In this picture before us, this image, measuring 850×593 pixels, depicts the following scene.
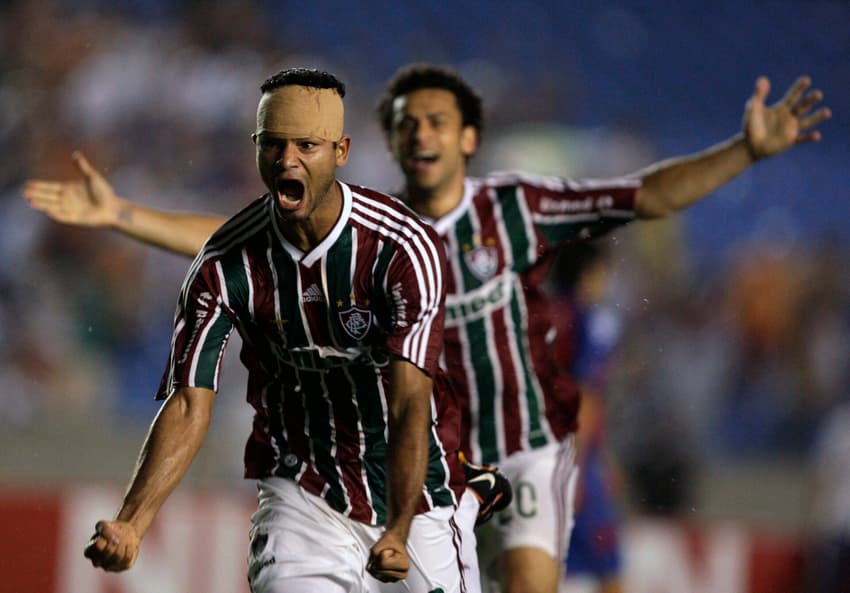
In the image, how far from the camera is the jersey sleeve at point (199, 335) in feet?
10.9

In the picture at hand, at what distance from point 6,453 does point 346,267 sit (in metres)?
5.48

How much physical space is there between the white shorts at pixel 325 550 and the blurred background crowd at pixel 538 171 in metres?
4.06

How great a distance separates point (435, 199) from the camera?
445cm

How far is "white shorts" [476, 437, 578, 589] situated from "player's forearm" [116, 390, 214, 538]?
142 cm

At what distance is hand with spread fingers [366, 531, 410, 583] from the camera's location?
117 inches

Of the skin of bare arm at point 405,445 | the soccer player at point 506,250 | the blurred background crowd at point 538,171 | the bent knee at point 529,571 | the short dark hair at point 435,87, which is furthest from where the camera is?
the blurred background crowd at point 538,171

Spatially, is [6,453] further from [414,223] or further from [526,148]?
[414,223]

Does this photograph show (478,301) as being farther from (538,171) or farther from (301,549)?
(538,171)

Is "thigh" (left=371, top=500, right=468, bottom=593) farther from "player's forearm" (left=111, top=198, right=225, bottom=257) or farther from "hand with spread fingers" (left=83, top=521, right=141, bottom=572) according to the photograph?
"player's forearm" (left=111, top=198, right=225, bottom=257)

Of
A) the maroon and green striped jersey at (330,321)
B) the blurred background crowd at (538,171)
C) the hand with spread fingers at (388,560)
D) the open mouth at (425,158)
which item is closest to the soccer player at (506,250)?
the open mouth at (425,158)

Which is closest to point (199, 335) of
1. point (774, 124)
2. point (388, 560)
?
point (388, 560)

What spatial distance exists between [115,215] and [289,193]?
147 centimetres

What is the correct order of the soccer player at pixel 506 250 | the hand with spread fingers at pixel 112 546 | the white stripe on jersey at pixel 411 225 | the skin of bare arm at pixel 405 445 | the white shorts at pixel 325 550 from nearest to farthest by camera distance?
the hand with spread fingers at pixel 112 546 → the skin of bare arm at pixel 405 445 → the white stripe on jersey at pixel 411 225 → the white shorts at pixel 325 550 → the soccer player at pixel 506 250

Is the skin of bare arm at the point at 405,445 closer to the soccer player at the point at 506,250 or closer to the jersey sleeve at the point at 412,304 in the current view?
the jersey sleeve at the point at 412,304
